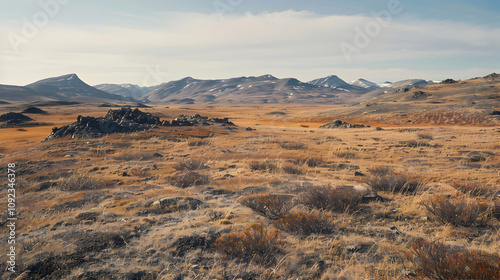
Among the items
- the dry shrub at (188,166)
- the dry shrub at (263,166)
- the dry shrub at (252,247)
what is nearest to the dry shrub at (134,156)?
the dry shrub at (188,166)

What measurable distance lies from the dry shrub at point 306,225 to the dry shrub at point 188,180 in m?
4.81

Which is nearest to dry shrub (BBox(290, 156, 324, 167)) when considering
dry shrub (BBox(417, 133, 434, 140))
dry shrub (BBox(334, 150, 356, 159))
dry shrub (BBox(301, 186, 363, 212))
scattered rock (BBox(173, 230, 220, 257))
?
dry shrub (BBox(334, 150, 356, 159))

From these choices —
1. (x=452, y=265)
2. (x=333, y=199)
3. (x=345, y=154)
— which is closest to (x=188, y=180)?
(x=333, y=199)

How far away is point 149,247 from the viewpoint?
5.41 meters

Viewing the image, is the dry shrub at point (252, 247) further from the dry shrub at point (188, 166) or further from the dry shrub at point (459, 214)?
the dry shrub at point (188, 166)

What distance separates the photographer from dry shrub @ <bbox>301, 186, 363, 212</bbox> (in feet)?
23.1

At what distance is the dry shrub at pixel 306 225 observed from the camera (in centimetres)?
586

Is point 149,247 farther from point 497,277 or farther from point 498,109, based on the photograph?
point 498,109

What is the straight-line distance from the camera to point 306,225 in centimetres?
588

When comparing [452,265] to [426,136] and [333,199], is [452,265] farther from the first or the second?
[426,136]

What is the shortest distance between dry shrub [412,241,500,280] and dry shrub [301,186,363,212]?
2573mm

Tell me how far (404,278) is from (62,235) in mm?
6869

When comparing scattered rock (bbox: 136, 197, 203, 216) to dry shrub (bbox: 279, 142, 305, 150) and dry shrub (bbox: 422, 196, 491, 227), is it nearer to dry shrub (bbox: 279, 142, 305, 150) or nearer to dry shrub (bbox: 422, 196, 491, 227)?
dry shrub (bbox: 422, 196, 491, 227)

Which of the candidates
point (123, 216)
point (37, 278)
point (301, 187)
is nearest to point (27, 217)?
point (123, 216)
